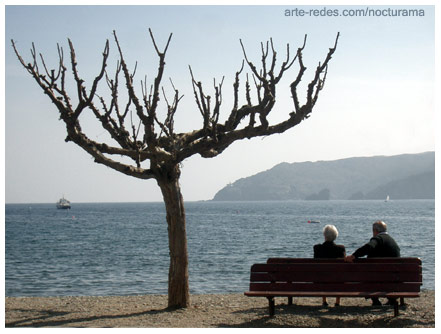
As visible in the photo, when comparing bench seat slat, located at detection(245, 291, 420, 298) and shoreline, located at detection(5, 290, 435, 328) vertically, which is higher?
bench seat slat, located at detection(245, 291, 420, 298)

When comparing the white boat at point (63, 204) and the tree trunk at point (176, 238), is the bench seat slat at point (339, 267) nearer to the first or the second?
the tree trunk at point (176, 238)

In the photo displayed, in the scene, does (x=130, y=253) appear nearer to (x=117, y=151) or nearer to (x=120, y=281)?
(x=120, y=281)

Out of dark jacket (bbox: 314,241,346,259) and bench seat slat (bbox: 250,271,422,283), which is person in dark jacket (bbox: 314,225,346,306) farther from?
bench seat slat (bbox: 250,271,422,283)

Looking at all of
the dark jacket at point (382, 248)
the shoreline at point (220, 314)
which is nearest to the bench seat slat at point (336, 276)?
the shoreline at point (220, 314)

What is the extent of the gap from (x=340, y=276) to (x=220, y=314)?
7.71ft

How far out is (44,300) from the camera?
13.6 metres

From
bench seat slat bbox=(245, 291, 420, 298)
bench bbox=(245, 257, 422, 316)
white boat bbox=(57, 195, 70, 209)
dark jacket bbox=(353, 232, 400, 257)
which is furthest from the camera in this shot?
white boat bbox=(57, 195, 70, 209)

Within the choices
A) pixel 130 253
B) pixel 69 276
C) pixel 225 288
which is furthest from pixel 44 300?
pixel 130 253

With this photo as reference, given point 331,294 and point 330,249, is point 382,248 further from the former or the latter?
point 331,294

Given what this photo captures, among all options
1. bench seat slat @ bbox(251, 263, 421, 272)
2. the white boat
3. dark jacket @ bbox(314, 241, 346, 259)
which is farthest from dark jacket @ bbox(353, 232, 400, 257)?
the white boat

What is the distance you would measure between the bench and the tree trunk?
1.84m

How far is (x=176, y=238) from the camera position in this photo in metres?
11.0

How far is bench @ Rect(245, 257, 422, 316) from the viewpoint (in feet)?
30.8

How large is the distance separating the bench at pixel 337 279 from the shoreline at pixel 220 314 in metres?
0.46
